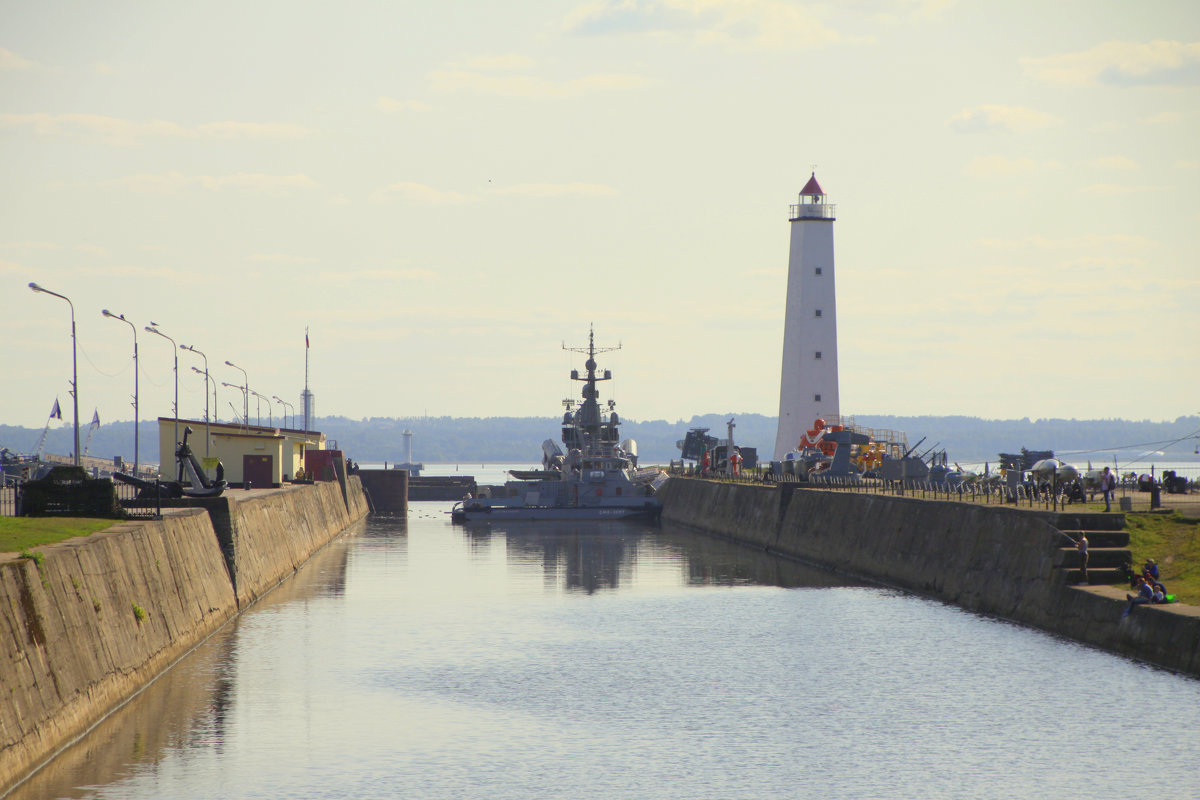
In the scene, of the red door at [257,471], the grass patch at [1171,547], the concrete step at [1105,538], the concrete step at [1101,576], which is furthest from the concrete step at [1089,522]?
the red door at [257,471]

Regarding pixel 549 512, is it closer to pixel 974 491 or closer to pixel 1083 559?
pixel 974 491

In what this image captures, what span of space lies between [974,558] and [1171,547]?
7.76 meters

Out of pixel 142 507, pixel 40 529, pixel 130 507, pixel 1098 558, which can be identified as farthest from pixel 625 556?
pixel 40 529

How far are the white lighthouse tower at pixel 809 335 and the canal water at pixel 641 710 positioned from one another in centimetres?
4106

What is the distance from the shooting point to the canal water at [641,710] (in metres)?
24.1

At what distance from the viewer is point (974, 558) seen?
44.3m

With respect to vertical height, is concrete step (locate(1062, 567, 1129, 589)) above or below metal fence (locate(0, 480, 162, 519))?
below

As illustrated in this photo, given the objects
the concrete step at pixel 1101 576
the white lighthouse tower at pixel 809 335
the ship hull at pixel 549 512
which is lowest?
the ship hull at pixel 549 512

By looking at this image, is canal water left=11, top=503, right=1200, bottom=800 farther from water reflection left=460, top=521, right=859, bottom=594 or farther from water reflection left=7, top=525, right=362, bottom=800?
water reflection left=460, top=521, right=859, bottom=594

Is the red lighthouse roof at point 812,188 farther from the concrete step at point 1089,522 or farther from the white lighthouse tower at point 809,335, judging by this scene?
the concrete step at point 1089,522

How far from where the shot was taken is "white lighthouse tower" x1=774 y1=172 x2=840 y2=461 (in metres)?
88.8

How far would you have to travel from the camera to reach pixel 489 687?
32625mm

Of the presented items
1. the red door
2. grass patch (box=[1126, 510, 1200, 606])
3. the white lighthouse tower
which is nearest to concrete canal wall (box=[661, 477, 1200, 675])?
grass patch (box=[1126, 510, 1200, 606])

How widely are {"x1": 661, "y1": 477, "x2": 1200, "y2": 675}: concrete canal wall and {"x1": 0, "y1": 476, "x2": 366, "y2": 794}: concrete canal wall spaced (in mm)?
24457
